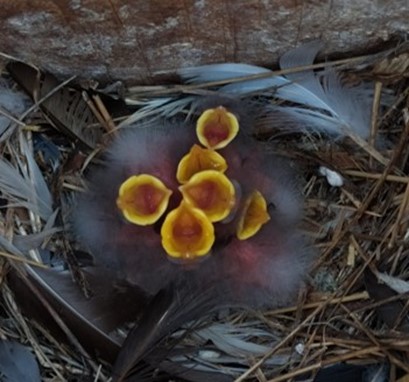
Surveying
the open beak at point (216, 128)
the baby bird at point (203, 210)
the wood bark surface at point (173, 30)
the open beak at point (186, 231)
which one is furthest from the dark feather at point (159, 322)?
the wood bark surface at point (173, 30)

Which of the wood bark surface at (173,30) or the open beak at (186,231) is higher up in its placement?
the wood bark surface at (173,30)

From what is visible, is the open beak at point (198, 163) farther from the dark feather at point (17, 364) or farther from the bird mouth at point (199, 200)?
the dark feather at point (17, 364)

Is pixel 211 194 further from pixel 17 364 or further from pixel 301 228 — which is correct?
pixel 17 364

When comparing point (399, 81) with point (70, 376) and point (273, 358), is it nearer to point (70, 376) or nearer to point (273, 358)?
point (273, 358)

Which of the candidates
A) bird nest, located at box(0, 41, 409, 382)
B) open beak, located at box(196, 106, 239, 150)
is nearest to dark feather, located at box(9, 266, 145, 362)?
bird nest, located at box(0, 41, 409, 382)

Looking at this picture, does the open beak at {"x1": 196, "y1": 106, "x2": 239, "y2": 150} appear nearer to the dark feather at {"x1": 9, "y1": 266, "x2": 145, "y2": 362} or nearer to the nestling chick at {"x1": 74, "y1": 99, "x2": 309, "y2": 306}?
the nestling chick at {"x1": 74, "y1": 99, "x2": 309, "y2": 306}

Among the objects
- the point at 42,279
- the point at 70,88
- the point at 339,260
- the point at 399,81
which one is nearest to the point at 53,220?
the point at 42,279

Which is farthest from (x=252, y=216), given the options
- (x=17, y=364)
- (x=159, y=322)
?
(x=17, y=364)
